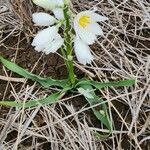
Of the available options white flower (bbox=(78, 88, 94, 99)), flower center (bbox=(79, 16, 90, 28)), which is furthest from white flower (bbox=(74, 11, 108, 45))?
white flower (bbox=(78, 88, 94, 99))

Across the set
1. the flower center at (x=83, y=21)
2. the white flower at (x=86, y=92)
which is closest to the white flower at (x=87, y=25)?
the flower center at (x=83, y=21)

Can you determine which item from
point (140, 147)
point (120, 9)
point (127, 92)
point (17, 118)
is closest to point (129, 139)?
point (140, 147)

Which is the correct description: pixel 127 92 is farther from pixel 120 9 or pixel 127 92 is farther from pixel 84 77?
pixel 120 9

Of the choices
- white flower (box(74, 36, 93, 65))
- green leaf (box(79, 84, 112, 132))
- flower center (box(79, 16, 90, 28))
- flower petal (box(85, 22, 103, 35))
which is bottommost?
green leaf (box(79, 84, 112, 132))

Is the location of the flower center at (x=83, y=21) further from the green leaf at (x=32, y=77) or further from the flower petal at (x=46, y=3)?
the green leaf at (x=32, y=77)

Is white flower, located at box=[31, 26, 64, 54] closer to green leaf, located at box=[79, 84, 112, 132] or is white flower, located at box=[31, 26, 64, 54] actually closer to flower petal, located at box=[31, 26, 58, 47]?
flower petal, located at box=[31, 26, 58, 47]

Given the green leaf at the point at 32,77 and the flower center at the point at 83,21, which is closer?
the flower center at the point at 83,21
